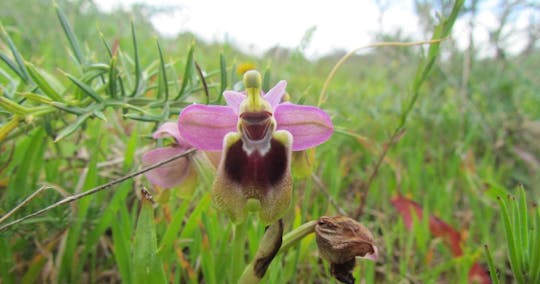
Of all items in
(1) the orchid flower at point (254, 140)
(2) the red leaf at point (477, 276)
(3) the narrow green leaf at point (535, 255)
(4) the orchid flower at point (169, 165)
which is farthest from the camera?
(2) the red leaf at point (477, 276)

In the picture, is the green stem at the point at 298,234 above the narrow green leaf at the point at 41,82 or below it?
below

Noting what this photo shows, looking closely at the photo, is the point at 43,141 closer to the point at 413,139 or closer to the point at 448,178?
the point at 448,178

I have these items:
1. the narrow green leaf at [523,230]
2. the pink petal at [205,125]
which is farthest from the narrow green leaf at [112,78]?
the narrow green leaf at [523,230]

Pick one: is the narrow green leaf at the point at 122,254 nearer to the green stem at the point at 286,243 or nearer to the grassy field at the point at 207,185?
the grassy field at the point at 207,185

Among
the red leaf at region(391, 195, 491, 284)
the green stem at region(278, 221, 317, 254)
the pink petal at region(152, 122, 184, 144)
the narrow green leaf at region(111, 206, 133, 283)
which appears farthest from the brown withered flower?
the red leaf at region(391, 195, 491, 284)

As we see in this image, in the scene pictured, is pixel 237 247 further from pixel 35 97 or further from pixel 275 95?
pixel 35 97

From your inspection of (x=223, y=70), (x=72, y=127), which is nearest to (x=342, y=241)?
(x=223, y=70)
